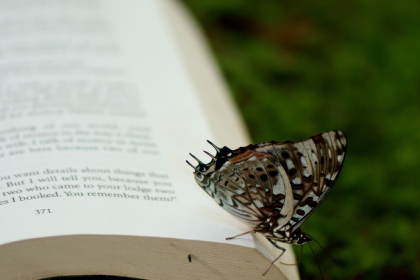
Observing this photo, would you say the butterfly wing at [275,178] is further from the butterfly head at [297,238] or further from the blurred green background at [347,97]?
the blurred green background at [347,97]

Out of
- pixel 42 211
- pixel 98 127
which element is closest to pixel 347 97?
pixel 98 127

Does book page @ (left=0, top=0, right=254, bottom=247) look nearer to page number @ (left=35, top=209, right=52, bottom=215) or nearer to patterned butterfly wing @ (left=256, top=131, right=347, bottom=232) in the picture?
→ page number @ (left=35, top=209, right=52, bottom=215)

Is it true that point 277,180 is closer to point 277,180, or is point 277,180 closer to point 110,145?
point 277,180

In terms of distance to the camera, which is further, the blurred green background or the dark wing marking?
the blurred green background

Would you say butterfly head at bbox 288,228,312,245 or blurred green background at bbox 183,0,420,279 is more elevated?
blurred green background at bbox 183,0,420,279

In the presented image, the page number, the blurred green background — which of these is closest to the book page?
the page number

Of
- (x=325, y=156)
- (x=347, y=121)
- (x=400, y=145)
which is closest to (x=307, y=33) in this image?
(x=347, y=121)

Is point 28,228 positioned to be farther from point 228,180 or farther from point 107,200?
point 228,180

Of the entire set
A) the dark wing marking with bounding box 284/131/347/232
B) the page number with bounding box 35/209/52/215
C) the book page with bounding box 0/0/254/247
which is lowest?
the dark wing marking with bounding box 284/131/347/232
